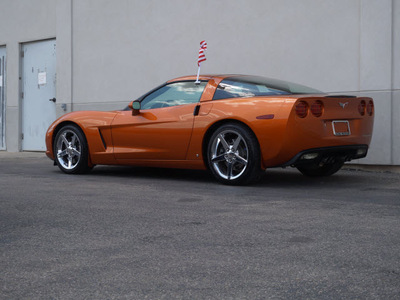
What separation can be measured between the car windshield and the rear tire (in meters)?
1.22

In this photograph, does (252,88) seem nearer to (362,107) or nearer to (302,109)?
(302,109)

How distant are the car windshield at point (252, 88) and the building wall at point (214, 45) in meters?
2.35

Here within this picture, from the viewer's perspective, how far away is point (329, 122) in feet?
21.4

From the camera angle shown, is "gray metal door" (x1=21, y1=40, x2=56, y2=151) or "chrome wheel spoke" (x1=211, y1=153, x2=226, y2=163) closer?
"chrome wheel spoke" (x1=211, y1=153, x2=226, y2=163)

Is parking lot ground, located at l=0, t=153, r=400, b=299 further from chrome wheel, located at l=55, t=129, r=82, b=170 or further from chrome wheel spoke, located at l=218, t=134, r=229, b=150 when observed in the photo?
chrome wheel, located at l=55, t=129, r=82, b=170

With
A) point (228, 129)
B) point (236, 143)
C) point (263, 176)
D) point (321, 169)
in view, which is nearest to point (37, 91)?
point (263, 176)

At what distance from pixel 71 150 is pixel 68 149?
0.06m

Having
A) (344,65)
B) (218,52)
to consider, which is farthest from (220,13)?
(344,65)

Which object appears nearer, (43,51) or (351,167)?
(351,167)

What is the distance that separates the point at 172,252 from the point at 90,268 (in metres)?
0.53

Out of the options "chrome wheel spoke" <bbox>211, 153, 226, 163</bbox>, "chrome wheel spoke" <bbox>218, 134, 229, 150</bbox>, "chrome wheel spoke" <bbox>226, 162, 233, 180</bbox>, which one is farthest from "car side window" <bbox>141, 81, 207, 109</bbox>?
"chrome wheel spoke" <bbox>226, 162, 233, 180</bbox>

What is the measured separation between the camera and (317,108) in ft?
21.1

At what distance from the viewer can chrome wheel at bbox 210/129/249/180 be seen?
22.1 ft

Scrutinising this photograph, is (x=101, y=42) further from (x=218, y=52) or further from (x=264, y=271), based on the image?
(x=264, y=271)
